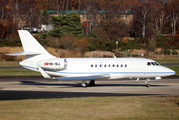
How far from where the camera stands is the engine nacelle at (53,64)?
2675cm

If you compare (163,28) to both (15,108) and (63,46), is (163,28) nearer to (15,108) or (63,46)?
(63,46)

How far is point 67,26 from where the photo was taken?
87.1m

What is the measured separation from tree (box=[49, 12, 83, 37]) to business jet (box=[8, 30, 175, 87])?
2184 inches

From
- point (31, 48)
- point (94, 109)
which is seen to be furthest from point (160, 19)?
point (94, 109)

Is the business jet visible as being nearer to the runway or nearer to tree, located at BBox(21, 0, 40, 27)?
the runway

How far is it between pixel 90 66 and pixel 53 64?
369 cm

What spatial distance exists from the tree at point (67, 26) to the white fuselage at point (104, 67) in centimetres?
5618

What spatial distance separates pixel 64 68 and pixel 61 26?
213 ft

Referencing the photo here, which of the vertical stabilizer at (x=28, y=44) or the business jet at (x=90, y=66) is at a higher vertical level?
the vertical stabilizer at (x=28, y=44)

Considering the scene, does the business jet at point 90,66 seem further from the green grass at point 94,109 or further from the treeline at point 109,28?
the treeline at point 109,28

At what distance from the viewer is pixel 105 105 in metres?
17.1

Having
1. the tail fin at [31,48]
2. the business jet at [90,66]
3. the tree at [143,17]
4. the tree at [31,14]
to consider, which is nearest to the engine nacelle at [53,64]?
the business jet at [90,66]

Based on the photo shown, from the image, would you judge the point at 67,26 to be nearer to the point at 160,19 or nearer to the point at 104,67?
the point at 160,19

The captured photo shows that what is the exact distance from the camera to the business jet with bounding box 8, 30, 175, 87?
26109 millimetres
